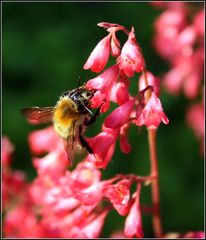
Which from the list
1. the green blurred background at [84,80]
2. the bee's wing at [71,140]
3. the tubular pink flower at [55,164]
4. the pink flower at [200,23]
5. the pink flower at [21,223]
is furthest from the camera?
the green blurred background at [84,80]

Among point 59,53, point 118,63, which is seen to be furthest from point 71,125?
point 59,53

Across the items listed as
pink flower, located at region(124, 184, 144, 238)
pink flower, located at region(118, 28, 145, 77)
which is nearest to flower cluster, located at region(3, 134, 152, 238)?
pink flower, located at region(124, 184, 144, 238)

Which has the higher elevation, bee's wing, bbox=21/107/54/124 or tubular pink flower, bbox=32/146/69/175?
bee's wing, bbox=21/107/54/124

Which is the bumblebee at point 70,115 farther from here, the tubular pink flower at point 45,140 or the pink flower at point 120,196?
the tubular pink flower at point 45,140

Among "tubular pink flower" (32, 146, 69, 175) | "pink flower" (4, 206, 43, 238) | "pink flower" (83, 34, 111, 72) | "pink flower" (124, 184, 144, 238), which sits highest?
"pink flower" (83, 34, 111, 72)

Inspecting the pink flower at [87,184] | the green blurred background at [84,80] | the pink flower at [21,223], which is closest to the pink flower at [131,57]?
the pink flower at [87,184]

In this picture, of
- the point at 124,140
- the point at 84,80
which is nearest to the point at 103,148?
the point at 124,140

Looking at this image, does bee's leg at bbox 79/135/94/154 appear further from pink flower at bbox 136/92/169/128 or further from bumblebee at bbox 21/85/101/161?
pink flower at bbox 136/92/169/128

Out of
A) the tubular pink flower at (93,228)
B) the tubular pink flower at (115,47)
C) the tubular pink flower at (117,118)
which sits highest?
the tubular pink flower at (115,47)

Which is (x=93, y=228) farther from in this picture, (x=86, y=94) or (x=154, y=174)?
(x=86, y=94)
